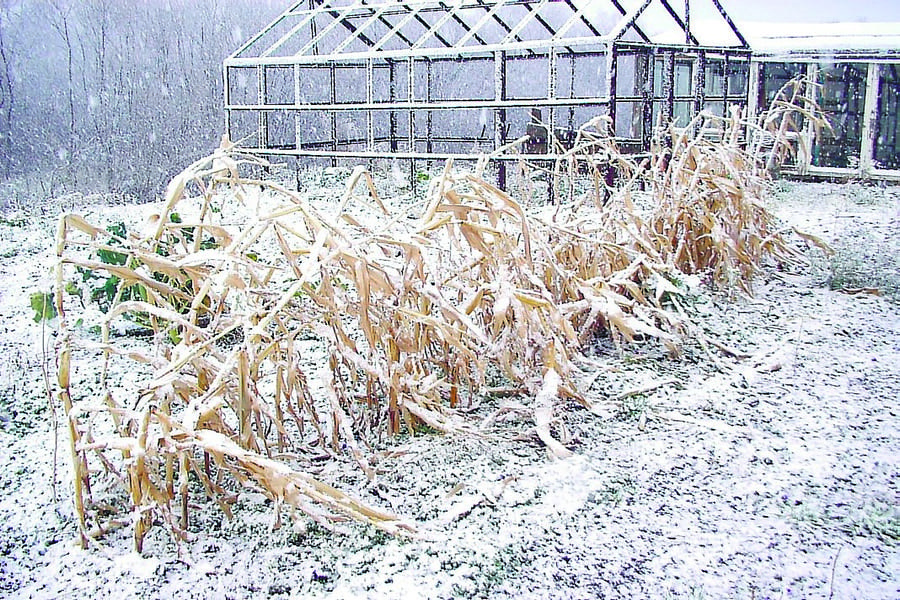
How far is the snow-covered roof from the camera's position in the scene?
31.8 feet

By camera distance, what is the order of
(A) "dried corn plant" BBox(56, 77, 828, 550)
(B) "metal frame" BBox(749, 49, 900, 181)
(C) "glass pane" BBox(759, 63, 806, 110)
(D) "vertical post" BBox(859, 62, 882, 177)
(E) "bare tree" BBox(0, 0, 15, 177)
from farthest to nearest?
(C) "glass pane" BBox(759, 63, 806, 110) < (E) "bare tree" BBox(0, 0, 15, 177) < (D) "vertical post" BBox(859, 62, 882, 177) < (B) "metal frame" BBox(749, 49, 900, 181) < (A) "dried corn plant" BBox(56, 77, 828, 550)

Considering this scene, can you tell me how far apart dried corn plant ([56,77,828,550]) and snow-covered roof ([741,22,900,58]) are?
7.98 meters

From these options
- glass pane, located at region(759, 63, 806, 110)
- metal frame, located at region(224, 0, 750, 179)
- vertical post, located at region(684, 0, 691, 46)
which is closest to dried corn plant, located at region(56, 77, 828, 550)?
metal frame, located at region(224, 0, 750, 179)

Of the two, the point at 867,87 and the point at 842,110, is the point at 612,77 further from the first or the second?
the point at 842,110

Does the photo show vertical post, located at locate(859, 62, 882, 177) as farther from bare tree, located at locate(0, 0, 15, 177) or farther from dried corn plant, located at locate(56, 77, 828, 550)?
bare tree, located at locate(0, 0, 15, 177)

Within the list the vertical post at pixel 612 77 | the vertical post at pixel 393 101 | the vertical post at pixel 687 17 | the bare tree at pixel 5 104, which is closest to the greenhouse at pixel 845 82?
the vertical post at pixel 687 17

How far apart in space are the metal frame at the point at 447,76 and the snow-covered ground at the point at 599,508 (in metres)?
1.81

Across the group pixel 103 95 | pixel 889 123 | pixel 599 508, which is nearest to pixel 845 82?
pixel 889 123

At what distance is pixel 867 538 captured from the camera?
1768 mm

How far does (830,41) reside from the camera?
9.95 meters

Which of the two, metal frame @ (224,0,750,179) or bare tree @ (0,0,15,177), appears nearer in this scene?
metal frame @ (224,0,750,179)

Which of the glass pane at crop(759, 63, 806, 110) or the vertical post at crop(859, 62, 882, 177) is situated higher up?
the glass pane at crop(759, 63, 806, 110)

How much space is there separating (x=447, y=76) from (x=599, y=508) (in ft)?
42.4

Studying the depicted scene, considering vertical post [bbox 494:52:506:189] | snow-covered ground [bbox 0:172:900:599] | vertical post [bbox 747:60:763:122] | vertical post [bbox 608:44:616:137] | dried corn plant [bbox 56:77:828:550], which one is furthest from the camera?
vertical post [bbox 747:60:763:122]
